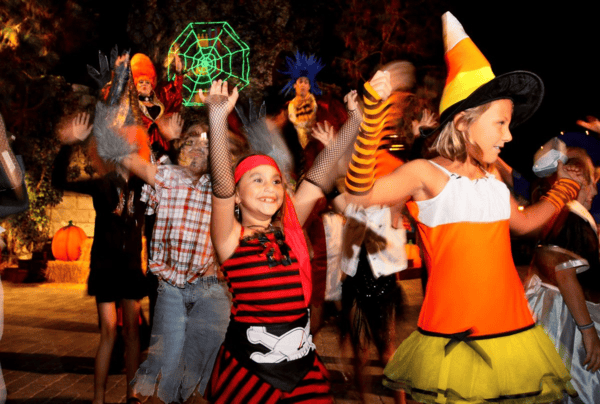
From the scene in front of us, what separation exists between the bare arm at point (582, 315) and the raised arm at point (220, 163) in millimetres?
1989

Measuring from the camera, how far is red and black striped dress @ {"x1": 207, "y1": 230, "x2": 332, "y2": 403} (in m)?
2.45

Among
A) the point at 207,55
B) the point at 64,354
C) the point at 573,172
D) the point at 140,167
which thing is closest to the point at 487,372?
the point at 573,172

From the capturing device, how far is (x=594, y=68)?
11.2 meters

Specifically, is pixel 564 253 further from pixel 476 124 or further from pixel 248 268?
pixel 248 268

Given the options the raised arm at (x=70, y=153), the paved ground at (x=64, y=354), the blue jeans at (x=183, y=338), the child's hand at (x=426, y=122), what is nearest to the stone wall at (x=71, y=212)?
the paved ground at (x=64, y=354)

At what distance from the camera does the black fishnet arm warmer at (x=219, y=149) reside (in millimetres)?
2418

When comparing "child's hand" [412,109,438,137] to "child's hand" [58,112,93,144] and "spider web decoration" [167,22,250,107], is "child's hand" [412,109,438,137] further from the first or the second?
"spider web decoration" [167,22,250,107]

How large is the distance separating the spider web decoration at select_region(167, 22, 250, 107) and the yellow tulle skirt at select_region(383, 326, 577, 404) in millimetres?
9577

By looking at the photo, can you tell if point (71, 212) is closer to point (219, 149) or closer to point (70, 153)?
point (70, 153)

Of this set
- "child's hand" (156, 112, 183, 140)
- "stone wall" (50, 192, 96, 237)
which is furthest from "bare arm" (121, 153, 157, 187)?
"stone wall" (50, 192, 96, 237)

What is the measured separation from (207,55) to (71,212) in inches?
Answer: 186

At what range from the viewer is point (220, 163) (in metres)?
2.46

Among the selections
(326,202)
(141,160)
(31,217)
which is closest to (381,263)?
(326,202)

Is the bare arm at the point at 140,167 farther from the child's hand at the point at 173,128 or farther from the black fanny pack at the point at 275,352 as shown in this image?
the black fanny pack at the point at 275,352
